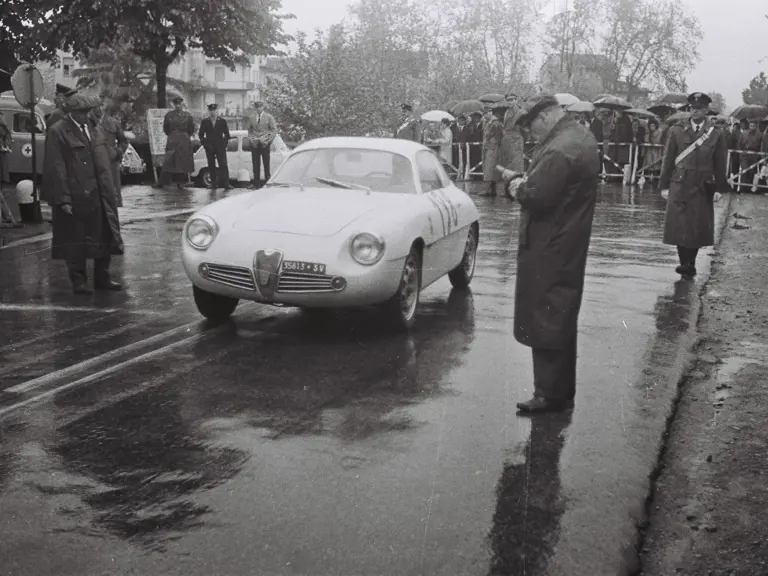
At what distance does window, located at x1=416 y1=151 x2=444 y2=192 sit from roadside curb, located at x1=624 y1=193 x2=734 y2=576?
2.44m

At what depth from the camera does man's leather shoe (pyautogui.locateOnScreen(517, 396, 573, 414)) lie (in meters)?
→ 6.04

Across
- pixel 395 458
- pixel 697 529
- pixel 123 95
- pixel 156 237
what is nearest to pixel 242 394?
pixel 395 458

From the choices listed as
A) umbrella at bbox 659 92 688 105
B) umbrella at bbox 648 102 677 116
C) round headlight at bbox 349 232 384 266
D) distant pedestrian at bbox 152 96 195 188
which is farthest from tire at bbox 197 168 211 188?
round headlight at bbox 349 232 384 266

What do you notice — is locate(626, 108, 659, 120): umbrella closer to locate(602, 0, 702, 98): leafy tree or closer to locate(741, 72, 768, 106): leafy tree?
locate(602, 0, 702, 98): leafy tree

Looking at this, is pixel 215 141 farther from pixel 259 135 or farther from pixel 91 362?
pixel 91 362

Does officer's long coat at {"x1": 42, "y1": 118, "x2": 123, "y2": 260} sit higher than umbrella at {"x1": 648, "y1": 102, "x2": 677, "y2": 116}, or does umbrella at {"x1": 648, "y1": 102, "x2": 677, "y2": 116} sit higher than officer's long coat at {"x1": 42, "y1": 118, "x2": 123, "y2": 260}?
umbrella at {"x1": 648, "y1": 102, "x2": 677, "y2": 116}

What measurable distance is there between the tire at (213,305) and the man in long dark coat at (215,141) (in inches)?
625

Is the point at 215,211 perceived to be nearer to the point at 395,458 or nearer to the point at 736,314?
the point at 395,458

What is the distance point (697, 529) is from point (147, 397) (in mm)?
3237

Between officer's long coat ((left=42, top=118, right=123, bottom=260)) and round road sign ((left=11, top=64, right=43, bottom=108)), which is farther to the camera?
round road sign ((left=11, top=64, right=43, bottom=108))

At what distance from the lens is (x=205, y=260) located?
800cm

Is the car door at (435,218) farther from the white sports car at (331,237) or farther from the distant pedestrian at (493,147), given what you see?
the distant pedestrian at (493,147)

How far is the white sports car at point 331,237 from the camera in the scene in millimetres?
7766

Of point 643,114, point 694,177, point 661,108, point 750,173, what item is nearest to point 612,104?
point 643,114
